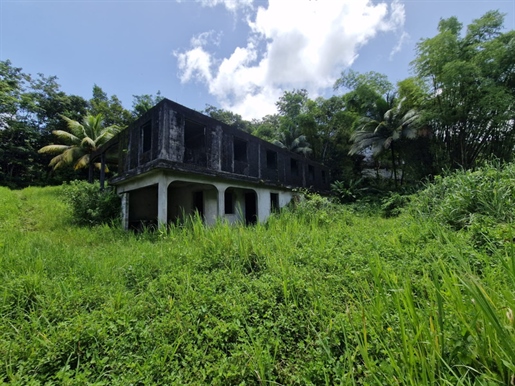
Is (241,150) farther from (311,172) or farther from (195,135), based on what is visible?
Result: (311,172)

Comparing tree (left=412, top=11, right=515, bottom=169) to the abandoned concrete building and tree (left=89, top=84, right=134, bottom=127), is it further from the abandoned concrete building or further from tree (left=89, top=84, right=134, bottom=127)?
tree (left=89, top=84, right=134, bottom=127)

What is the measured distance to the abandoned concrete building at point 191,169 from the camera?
7.25m

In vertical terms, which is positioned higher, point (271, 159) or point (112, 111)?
point (112, 111)

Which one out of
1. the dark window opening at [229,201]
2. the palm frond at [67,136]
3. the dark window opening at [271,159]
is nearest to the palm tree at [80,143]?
the palm frond at [67,136]

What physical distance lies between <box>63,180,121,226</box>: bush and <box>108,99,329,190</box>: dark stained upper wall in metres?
0.88

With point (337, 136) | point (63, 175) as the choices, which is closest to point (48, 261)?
point (337, 136)

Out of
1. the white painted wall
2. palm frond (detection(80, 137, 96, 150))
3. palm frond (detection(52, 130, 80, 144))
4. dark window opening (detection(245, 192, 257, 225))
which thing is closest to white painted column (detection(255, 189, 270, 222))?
the white painted wall

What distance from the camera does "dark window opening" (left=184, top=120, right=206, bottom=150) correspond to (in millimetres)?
8819

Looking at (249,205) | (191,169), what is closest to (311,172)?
(249,205)

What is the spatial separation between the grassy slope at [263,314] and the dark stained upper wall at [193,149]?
4.44 meters

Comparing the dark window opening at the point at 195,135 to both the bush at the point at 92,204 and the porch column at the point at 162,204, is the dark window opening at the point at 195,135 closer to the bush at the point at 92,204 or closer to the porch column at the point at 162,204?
the porch column at the point at 162,204

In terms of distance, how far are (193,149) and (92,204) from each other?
4.77 meters

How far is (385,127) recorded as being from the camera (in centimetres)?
1559

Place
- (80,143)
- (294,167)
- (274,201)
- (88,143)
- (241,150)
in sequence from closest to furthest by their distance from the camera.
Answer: (241,150), (274,201), (294,167), (88,143), (80,143)
